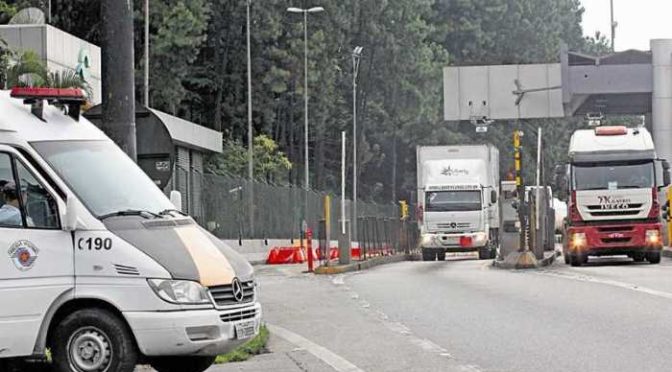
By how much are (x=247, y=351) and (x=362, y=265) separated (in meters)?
21.6

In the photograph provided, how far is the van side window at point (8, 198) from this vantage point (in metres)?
9.98

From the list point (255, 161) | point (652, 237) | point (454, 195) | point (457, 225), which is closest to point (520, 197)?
point (652, 237)

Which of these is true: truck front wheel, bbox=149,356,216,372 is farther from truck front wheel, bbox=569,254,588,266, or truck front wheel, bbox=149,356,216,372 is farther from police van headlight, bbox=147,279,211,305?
truck front wheel, bbox=569,254,588,266

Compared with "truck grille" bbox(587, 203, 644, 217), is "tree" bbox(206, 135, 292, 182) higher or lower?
higher

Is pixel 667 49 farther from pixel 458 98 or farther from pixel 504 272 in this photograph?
pixel 504 272

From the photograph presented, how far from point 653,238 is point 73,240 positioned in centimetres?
2321

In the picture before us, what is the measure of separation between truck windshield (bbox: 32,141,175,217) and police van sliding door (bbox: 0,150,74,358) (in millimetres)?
237

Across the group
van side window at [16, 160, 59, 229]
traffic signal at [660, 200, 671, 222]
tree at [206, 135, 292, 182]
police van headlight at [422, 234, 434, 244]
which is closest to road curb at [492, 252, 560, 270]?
traffic signal at [660, 200, 671, 222]

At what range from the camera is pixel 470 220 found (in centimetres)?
4422

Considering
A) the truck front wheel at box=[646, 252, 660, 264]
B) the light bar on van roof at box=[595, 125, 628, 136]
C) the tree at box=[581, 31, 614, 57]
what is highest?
the tree at box=[581, 31, 614, 57]

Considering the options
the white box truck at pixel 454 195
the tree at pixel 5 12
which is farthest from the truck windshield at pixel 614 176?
the tree at pixel 5 12

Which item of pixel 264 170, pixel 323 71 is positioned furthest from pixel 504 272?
pixel 323 71

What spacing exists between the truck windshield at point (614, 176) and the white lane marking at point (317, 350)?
17042mm

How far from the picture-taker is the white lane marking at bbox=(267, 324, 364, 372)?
37.8 ft
